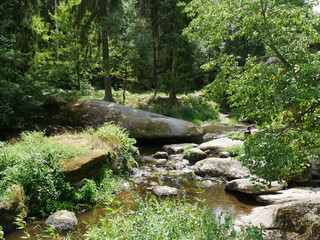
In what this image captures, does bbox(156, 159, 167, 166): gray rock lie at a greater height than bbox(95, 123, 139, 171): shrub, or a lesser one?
lesser

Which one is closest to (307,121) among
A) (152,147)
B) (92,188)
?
(92,188)

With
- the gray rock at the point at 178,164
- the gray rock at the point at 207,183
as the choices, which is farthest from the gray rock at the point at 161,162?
the gray rock at the point at 207,183

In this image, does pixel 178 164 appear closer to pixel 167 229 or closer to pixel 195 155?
pixel 195 155

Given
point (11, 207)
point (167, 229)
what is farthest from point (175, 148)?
point (167, 229)

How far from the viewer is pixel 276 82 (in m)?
3.55

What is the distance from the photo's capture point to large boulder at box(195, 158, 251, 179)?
8055mm

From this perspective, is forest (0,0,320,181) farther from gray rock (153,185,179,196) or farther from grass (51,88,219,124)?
gray rock (153,185,179,196)

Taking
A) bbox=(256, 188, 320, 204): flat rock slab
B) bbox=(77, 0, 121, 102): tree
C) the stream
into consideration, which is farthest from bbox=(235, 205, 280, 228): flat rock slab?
bbox=(77, 0, 121, 102): tree

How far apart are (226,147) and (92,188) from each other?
22.1 feet

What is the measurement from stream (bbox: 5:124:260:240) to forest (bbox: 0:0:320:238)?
1.32m

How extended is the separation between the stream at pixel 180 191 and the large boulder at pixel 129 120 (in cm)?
186

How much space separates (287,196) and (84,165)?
5452mm

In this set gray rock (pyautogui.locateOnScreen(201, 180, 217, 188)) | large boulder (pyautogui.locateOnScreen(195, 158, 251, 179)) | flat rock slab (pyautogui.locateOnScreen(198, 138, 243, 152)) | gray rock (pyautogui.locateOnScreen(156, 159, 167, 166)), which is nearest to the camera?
gray rock (pyautogui.locateOnScreen(201, 180, 217, 188))

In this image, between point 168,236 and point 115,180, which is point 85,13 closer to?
point 115,180
